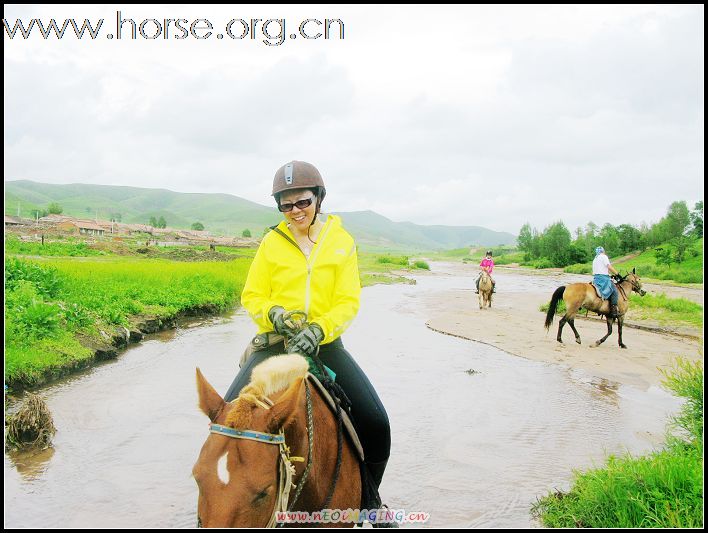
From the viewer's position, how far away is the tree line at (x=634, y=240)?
180 ft

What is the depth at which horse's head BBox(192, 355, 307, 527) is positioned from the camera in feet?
6.82

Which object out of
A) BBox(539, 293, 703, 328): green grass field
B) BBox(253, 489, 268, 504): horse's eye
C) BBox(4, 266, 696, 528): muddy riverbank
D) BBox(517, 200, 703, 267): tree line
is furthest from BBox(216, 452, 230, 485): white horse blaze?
BBox(517, 200, 703, 267): tree line

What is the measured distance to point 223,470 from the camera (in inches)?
83.5

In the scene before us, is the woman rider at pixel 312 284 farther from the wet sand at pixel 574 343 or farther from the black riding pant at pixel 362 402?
the wet sand at pixel 574 343

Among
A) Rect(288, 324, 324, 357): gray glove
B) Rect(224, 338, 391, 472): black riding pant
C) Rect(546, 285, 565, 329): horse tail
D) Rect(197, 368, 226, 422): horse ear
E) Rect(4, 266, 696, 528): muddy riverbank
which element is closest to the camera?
Rect(197, 368, 226, 422): horse ear

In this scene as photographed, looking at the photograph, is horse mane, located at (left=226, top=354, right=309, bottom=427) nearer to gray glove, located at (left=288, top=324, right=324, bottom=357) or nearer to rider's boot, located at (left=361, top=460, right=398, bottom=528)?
gray glove, located at (left=288, top=324, right=324, bottom=357)

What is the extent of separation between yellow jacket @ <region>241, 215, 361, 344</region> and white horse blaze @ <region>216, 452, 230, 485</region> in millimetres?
1227

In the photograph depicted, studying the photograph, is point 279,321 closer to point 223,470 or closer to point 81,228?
point 223,470

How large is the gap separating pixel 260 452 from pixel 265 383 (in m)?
0.34

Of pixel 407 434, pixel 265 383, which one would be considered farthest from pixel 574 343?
pixel 265 383

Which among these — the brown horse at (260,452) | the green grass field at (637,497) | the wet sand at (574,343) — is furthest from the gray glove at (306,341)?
the wet sand at (574,343)

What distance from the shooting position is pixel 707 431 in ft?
14.3

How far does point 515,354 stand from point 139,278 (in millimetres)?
14175

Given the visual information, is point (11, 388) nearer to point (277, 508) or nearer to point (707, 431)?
point (277, 508)
